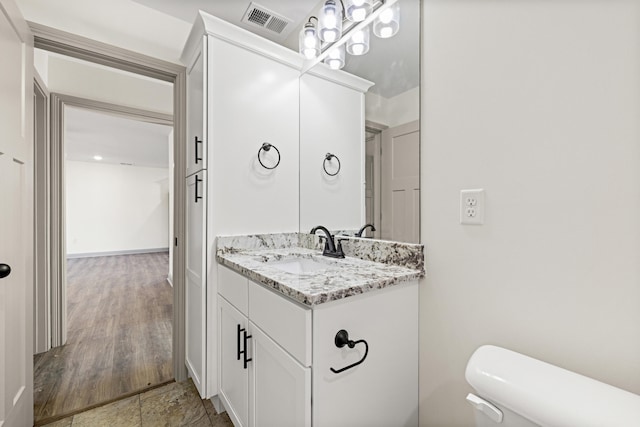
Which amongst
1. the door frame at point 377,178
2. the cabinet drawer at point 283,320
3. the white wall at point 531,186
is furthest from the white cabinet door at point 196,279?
the white wall at point 531,186

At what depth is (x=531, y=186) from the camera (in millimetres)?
830

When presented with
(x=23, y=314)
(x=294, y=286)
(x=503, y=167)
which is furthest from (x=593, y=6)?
(x=23, y=314)

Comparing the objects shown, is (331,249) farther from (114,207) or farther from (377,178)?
(114,207)

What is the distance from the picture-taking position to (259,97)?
1.69 meters

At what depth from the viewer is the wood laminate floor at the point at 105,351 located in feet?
5.58

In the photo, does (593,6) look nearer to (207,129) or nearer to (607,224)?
(607,224)

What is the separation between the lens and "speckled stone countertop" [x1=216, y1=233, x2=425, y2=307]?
0.90 metres

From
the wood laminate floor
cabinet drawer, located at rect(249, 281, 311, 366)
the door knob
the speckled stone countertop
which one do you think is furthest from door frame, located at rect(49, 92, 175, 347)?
cabinet drawer, located at rect(249, 281, 311, 366)

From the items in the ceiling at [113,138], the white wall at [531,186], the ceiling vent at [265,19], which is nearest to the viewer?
the white wall at [531,186]

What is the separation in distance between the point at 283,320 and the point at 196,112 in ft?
4.48

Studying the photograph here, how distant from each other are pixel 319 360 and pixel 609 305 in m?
0.76

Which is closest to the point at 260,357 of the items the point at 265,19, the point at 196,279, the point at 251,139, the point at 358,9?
the point at 196,279

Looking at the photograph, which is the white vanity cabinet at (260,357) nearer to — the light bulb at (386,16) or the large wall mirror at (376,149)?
the large wall mirror at (376,149)

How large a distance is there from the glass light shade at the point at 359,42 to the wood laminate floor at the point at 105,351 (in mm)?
2318
